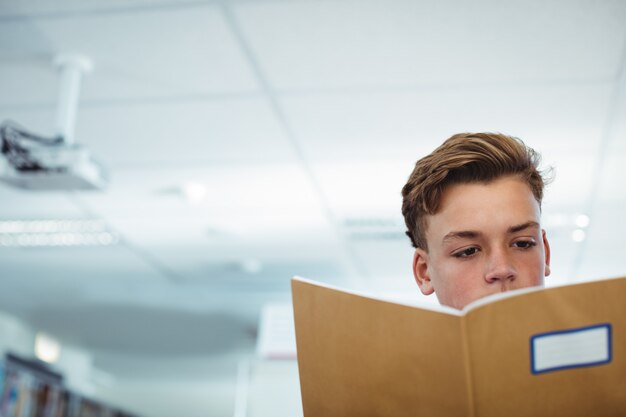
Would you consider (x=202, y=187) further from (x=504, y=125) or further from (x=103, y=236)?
(x=504, y=125)

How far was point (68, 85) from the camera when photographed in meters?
2.79

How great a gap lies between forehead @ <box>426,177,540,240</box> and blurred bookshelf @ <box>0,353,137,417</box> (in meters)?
4.42

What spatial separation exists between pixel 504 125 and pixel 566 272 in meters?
2.43

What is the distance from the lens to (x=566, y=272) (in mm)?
5152

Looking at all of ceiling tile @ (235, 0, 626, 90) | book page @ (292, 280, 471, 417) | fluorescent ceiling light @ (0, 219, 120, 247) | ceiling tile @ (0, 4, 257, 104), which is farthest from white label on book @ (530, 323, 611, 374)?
fluorescent ceiling light @ (0, 219, 120, 247)

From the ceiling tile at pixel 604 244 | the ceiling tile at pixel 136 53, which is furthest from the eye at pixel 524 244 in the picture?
the ceiling tile at pixel 604 244

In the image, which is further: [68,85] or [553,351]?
[68,85]

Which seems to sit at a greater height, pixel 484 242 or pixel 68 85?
pixel 68 85

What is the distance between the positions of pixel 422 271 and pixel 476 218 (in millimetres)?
188

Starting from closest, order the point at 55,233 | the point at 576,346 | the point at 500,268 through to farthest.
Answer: the point at 576,346 < the point at 500,268 < the point at 55,233

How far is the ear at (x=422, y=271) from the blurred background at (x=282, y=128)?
1247 mm

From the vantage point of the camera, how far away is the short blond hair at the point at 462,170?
4.21ft

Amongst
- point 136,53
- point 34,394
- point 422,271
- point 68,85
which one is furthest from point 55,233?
point 422,271

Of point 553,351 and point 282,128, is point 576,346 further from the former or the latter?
point 282,128
